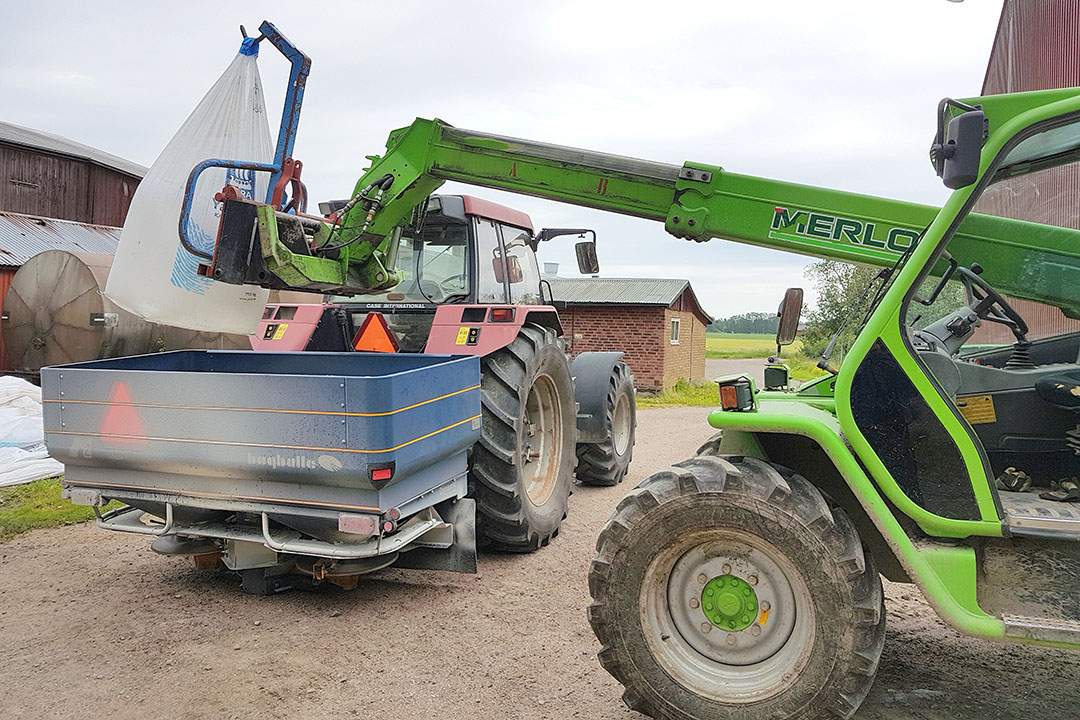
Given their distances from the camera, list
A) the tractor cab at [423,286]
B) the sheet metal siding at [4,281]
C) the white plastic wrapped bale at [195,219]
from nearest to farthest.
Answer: the white plastic wrapped bale at [195,219], the tractor cab at [423,286], the sheet metal siding at [4,281]

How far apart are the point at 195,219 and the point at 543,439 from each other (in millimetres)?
2878

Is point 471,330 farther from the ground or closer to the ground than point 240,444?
farther from the ground

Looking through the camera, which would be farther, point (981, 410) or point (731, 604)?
point (981, 410)

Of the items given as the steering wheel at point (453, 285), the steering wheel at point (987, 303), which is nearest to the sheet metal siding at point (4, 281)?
the steering wheel at point (453, 285)

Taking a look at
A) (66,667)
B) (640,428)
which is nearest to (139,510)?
(66,667)

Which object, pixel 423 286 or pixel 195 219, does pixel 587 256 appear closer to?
pixel 423 286

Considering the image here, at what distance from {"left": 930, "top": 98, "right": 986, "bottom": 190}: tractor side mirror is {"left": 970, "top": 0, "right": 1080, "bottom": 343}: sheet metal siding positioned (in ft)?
1.12

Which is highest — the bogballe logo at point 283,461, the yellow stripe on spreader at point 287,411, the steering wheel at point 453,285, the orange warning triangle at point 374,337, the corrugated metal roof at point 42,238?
the corrugated metal roof at point 42,238

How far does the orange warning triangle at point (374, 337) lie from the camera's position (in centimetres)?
540

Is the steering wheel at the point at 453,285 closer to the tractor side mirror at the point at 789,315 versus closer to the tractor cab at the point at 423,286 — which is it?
the tractor cab at the point at 423,286

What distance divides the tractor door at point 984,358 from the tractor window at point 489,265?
3252 mm

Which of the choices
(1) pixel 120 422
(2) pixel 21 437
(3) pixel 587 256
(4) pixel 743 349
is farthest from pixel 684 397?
(4) pixel 743 349

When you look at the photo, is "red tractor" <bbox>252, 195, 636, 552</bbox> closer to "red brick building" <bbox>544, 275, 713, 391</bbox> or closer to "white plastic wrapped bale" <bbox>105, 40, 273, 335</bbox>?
"white plastic wrapped bale" <bbox>105, 40, 273, 335</bbox>

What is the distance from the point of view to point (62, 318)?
34.3 feet
